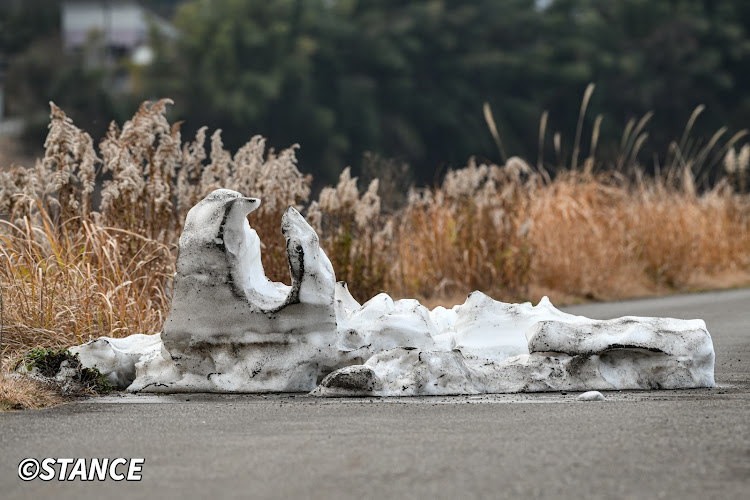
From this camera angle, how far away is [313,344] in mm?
5562

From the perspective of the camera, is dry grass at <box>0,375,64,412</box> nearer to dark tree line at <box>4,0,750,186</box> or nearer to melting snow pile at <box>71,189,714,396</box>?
melting snow pile at <box>71,189,714,396</box>

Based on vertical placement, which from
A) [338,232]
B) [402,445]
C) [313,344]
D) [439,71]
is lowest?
[402,445]

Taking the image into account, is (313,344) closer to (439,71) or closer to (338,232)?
(338,232)

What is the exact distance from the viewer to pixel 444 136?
127ft

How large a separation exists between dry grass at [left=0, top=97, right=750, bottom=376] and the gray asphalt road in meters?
1.52

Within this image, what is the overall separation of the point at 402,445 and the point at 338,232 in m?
6.09

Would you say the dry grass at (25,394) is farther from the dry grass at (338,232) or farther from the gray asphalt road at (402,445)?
the dry grass at (338,232)

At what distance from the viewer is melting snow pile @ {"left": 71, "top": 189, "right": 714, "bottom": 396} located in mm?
5512

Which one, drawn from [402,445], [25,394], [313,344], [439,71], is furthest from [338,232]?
[439,71]

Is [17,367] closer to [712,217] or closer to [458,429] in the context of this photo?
[458,429]

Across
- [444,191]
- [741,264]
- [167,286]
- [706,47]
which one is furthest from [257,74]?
[167,286]

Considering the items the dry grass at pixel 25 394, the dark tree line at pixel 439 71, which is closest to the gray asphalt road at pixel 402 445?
the dry grass at pixel 25 394

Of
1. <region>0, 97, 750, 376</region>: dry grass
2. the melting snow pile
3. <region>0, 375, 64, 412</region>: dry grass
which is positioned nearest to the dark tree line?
<region>0, 97, 750, 376</region>: dry grass

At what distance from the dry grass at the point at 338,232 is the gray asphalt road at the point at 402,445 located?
152 centimetres
